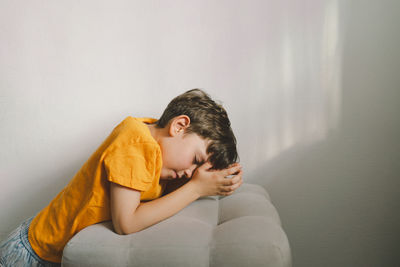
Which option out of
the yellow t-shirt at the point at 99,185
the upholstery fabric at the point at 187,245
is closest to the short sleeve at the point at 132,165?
the yellow t-shirt at the point at 99,185

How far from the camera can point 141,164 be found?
2.56ft

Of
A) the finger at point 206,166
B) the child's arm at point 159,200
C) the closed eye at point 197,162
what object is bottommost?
the child's arm at point 159,200

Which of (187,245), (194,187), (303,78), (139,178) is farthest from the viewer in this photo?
(303,78)

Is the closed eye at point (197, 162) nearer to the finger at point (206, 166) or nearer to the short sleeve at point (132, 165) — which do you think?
the finger at point (206, 166)

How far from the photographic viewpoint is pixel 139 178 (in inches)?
30.1

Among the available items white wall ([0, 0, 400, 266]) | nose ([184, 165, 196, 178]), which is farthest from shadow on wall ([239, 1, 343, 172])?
nose ([184, 165, 196, 178])

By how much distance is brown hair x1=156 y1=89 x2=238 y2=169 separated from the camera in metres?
0.91

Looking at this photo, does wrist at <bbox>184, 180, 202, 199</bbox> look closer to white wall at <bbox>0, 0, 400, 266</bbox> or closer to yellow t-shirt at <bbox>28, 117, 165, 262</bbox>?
yellow t-shirt at <bbox>28, 117, 165, 262</bbox>

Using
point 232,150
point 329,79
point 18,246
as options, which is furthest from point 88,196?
point 329,79

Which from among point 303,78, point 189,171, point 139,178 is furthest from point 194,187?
point 303,78

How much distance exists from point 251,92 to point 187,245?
718mm

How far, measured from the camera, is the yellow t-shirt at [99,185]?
0.77 meters

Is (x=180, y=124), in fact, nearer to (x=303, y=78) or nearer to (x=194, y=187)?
(x=194, y=187)

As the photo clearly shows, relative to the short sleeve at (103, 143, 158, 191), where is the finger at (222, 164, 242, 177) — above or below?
below
